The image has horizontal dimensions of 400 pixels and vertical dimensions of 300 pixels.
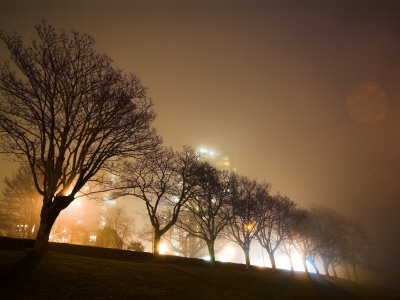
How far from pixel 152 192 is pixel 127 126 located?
31.9ft

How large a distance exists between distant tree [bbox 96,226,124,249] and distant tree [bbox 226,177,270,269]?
1952 cm

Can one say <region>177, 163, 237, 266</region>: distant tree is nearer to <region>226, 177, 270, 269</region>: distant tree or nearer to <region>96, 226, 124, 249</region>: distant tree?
<region>226, 177, 270, 269</region>: distant tree

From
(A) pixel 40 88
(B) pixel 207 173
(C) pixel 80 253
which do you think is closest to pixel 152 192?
(B) pixel 207 173

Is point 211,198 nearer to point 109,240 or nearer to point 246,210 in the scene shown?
point 246,210

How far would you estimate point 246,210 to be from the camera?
31000 mm

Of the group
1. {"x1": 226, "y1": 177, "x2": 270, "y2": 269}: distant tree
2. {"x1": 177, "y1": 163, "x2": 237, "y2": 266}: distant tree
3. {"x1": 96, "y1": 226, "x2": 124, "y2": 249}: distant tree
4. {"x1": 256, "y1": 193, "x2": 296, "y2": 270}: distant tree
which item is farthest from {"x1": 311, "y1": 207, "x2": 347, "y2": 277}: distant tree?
{"x1": 96, "y1": 226, "x2": 124, "y2": 249}: distant tree

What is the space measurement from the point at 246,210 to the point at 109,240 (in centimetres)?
2437

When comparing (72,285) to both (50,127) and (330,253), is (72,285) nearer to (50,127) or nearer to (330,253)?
(50,127)

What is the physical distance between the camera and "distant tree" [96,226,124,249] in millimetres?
36781

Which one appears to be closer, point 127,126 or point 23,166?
point 127,126

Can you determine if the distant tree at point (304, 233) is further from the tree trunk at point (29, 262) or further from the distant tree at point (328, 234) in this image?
the tree trunk at point (29, 262)

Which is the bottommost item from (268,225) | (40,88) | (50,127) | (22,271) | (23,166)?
(22,271)

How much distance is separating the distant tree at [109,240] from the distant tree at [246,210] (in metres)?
19.5

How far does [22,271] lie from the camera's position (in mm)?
8570
